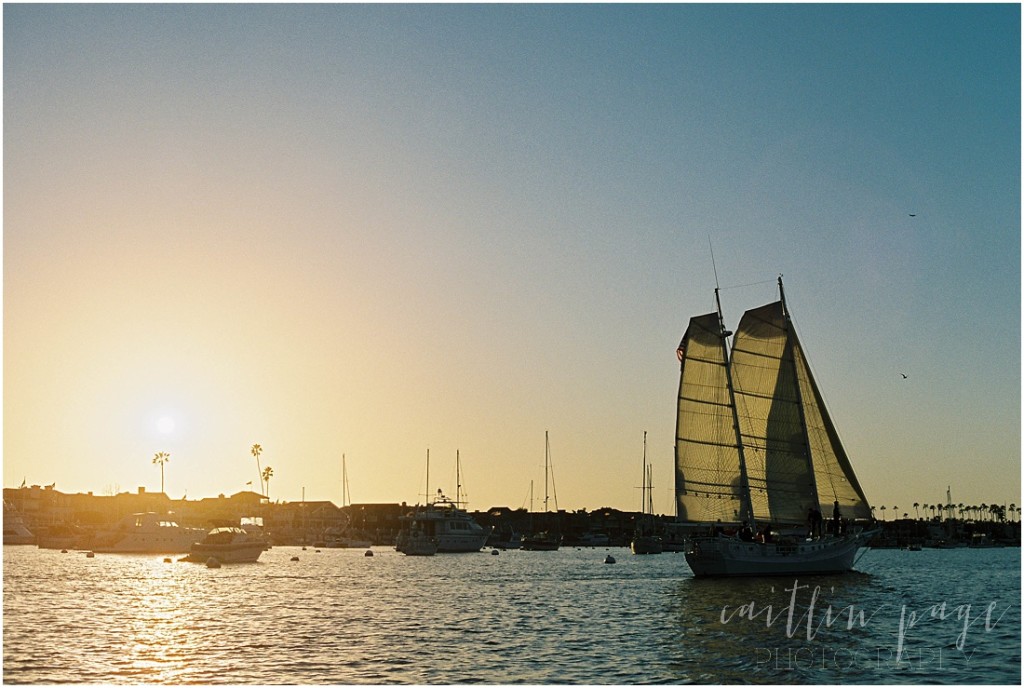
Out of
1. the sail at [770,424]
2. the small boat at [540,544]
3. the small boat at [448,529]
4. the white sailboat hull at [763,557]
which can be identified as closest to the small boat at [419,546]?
the small boat at [448,529]

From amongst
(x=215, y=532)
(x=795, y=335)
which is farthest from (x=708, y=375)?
(x=215, y=532)

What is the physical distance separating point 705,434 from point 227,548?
5651 cm

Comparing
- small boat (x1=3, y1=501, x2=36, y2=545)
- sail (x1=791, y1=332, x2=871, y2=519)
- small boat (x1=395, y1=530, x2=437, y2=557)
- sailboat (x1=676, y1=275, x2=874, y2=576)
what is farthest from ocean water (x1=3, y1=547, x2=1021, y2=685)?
small boat (x1=3, y1=501, x2=36, y2=545)

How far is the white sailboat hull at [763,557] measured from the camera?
6675cm

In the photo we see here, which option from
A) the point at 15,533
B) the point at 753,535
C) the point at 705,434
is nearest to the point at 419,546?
the point at 705,434

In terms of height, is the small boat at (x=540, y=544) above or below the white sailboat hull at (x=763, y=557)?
below

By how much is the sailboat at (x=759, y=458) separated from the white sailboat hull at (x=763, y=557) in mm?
61

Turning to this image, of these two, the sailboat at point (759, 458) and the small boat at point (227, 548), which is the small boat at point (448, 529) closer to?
the small boat at point (227, 548)

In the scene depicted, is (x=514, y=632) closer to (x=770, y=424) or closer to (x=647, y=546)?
(x=770, y=424)

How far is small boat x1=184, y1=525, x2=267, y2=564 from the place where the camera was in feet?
351

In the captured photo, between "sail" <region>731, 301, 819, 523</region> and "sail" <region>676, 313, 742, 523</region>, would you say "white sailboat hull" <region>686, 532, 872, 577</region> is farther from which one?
"sail" <region>731, 301, 819, 523</region>

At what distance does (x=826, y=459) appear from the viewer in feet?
241

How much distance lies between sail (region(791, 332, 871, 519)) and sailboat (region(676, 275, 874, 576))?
0.07 metres

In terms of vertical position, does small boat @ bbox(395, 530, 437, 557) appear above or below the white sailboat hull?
below
